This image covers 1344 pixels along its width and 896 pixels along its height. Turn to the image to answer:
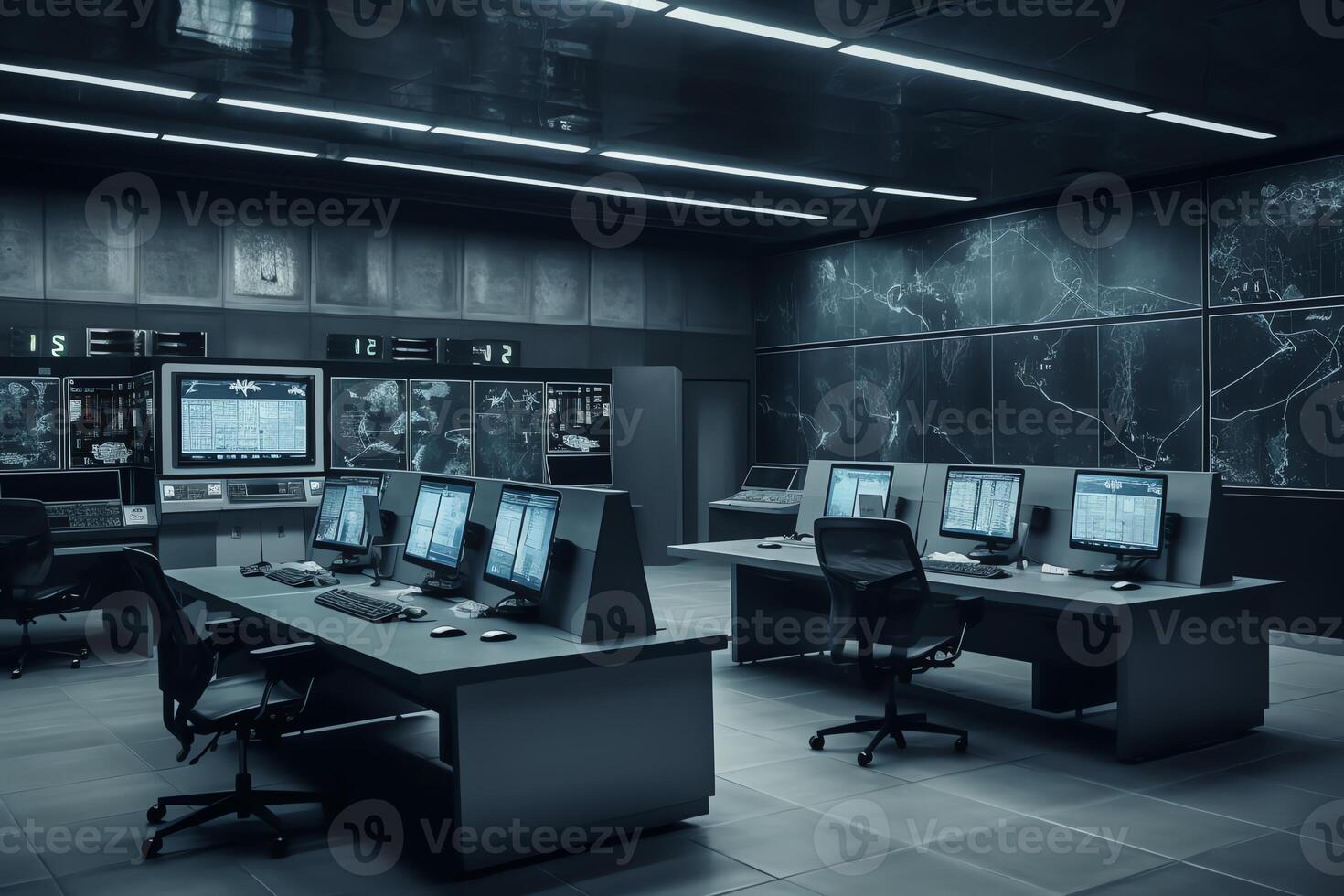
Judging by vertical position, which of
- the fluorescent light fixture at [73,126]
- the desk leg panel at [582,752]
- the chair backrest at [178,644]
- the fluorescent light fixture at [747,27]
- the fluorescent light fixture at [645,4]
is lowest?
the desk leg panel at [582,752]

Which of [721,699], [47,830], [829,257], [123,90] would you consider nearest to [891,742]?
[721,699]

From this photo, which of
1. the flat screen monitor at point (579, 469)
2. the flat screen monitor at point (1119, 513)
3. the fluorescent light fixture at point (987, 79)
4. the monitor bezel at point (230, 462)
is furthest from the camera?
the flat screen monitor at point (579, 469)

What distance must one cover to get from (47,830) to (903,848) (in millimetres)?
2846

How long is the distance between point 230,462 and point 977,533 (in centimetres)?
476

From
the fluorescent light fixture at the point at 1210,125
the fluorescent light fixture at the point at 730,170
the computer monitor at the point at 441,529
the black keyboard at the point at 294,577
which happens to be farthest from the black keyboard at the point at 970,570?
the fluorescent light fixture at the point at 730,170

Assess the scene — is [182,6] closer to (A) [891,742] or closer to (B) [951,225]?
(A) [891,742]

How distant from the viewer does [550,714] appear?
3.33m

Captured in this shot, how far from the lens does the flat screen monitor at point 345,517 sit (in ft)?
16.4

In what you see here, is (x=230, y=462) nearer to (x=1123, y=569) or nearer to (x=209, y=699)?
(x=209, y=699)

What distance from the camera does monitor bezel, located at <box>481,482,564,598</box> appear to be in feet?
12.0

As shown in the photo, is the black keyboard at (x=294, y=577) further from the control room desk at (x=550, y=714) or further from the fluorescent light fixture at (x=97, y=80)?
the fluorescent light fixture at (x=97, y=80)

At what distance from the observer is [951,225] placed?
961cm

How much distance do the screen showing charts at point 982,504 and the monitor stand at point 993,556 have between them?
0.21 feet

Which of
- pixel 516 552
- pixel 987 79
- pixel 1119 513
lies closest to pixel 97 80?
pixel 516 552
